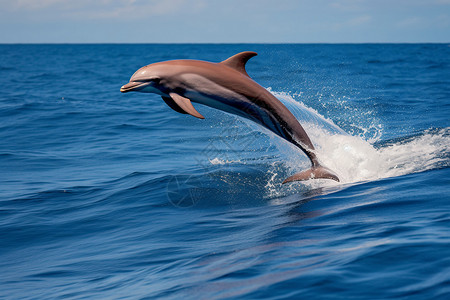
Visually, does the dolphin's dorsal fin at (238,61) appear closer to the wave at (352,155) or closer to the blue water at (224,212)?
the wave at (352,155)

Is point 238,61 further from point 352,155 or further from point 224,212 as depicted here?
point 352,155

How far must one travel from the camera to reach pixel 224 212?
7.72 metres

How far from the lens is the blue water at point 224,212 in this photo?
15.2ft

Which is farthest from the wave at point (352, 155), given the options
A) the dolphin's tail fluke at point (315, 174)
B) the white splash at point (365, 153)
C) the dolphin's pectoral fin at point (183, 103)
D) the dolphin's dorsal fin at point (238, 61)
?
the dolphin's pectoral fin at point (183, 103)

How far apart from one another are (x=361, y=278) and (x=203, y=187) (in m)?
5.28

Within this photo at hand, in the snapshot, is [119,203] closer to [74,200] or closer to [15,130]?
[74,200]

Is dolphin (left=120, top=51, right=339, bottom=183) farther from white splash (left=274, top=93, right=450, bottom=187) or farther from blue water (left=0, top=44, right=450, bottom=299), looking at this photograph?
white splash (left=274, top=93, right=450, bottom=187)

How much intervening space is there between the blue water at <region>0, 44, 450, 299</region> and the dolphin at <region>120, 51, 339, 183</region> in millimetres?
1366

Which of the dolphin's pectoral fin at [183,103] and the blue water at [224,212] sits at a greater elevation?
the dolphin's pectoral fin at [183,103]

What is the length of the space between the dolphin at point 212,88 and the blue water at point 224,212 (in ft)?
4.48

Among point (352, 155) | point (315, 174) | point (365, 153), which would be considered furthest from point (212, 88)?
point (365, 153)

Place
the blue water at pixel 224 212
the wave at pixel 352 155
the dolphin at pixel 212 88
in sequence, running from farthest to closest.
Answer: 1. the wave at pixel 352 155
2. the dolphin at pixel 212 88
3. the blue water at pixel 224 212

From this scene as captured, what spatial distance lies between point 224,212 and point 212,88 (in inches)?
73.3

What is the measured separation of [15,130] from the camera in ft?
54.0
